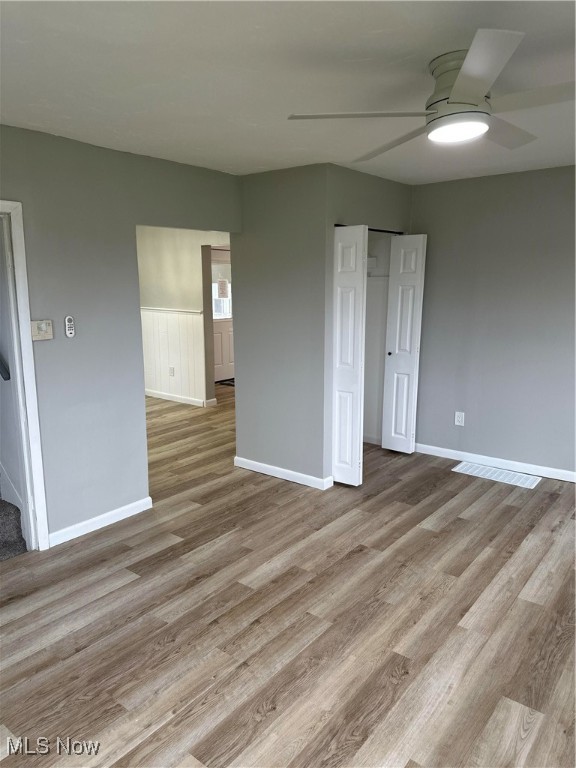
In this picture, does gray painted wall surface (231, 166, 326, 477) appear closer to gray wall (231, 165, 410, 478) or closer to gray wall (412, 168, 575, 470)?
gray wall (231, 165, 410, 478)

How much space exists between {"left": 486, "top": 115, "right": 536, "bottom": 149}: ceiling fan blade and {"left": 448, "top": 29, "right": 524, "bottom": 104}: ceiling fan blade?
0.20 metres

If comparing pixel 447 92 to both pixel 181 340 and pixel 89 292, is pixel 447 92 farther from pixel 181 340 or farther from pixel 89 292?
pixel 181 340

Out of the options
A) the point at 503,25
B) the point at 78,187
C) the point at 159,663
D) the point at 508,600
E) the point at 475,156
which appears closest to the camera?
the point at 503,25

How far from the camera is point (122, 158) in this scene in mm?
3283

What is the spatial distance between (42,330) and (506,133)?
2.54 metres

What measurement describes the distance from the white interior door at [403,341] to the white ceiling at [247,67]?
1361 mm

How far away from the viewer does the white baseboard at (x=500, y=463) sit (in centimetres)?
416

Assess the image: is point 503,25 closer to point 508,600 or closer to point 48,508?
point 508,600

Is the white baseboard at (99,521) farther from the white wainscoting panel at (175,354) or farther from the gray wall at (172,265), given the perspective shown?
the gray wall at (172,265)

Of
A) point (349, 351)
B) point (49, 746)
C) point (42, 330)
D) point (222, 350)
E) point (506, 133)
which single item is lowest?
point (49, 746)

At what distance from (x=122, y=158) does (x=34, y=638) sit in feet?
8.84

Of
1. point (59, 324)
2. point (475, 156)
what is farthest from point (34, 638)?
point (475, 156)

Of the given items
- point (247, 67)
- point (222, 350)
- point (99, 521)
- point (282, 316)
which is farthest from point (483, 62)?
point (222, 350)

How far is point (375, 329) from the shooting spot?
5055 millimetres
